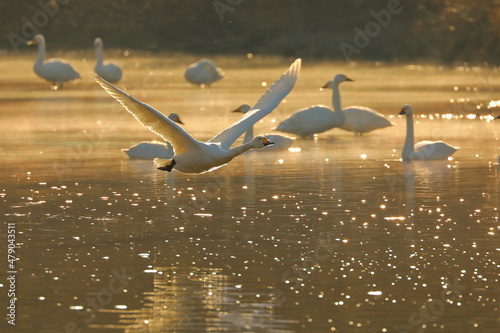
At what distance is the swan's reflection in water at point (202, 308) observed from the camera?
8.94 m

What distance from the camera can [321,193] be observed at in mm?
14773

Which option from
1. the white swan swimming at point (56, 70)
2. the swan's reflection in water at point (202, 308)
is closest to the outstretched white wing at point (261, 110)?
the swan's reflection in water at point (202, 308)

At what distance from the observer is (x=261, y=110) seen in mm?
13789

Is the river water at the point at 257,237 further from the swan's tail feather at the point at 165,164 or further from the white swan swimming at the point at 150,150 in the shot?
the swan's tail feather at the point at 165,164

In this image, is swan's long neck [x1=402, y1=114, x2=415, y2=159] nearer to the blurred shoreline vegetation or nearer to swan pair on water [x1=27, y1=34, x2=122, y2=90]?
swan pair on water [x1=27, y1=34, x2=122, y2=90]

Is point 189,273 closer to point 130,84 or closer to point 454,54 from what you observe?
point 130,84

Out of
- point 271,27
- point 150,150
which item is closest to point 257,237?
point 150,150

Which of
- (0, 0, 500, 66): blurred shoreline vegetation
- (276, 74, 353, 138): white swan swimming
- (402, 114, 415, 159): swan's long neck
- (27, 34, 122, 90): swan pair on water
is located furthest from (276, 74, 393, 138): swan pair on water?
(0, 0, 500, 66): blurred shoreline vegetation

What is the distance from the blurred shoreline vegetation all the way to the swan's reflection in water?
32986 millimetres

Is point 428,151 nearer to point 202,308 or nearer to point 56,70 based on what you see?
point 202,308

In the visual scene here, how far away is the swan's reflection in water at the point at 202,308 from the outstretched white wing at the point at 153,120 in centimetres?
175

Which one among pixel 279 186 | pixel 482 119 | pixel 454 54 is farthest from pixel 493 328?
pixel 454 54

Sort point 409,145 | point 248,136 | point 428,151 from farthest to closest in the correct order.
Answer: point 248,136, point 409,145, point 428,151

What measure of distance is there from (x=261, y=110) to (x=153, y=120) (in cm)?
188
